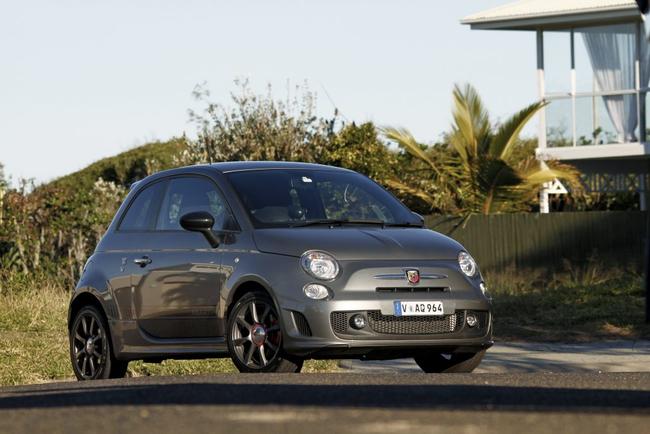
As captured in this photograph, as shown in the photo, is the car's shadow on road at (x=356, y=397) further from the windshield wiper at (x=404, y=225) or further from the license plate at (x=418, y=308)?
the windshield wiper at (x=404, y=225)

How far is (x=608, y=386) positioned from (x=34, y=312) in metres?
10.8

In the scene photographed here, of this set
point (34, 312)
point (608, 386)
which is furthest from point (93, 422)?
point (34, 312)

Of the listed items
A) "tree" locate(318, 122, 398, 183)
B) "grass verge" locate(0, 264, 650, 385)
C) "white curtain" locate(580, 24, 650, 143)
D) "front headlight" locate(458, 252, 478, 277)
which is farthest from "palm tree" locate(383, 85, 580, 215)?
"front headlight" locate(458, 252, 478, 277)

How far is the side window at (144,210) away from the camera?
39.4 ft

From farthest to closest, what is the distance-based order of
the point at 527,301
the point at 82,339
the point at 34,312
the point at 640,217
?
the point at 640,217, the point at 527,301, the point at 34,312, the point at 82,339

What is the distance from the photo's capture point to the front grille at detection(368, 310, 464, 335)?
10367 mm

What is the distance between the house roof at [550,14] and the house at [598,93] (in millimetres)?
21

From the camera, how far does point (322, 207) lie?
37.3 feet

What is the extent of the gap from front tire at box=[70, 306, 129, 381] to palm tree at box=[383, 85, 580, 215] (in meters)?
16.3

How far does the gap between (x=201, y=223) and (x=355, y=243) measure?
123cm

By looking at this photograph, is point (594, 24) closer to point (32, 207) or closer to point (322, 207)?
point (32, 207)

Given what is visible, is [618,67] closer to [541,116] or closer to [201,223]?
[541,116]

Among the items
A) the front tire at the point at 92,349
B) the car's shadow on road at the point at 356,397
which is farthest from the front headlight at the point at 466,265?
the front tire at the point at 92,349

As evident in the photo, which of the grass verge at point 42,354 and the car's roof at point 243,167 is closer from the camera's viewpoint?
the car's roof at point 243,167
